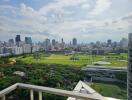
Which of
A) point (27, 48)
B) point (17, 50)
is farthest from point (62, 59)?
point (17, 50)

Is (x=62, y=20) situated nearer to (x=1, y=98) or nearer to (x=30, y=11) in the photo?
(x=30, y=11)

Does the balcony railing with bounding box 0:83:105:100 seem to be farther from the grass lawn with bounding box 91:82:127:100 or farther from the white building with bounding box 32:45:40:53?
the white building with bounding box 32:45:40:53

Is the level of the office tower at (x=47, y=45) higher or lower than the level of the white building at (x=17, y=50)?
higher

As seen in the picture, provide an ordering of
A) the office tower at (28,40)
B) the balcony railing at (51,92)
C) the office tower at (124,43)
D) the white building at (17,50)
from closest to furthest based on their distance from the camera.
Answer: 1. the balcony railing at (51,92)
2. the office tower at (124,43)
3. the white building at (17,50)
4. the office tower at (28,40)

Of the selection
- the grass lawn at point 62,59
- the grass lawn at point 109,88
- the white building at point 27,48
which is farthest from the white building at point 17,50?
the grass lawn at point 109,88

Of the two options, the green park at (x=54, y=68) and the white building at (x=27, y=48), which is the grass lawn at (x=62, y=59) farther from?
the white building at (x=27, y=48)

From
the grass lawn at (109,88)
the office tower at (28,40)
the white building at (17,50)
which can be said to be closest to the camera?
the grass lawn at (109,88)

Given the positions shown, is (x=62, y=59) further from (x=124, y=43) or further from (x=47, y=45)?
(x=124, y=43)

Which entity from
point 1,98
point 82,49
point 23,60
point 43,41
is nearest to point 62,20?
point 43,41
